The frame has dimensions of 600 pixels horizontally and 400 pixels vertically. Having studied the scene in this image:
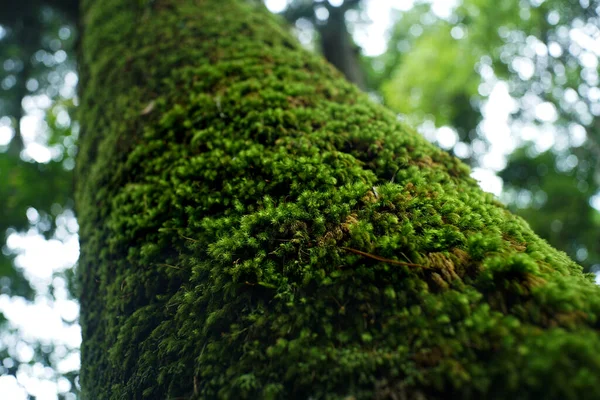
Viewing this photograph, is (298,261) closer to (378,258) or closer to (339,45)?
(378,258)

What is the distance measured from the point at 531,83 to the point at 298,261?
13106 millimetres

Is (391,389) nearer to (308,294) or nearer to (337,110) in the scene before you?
(308,294)

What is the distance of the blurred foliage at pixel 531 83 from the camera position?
10.1 meters

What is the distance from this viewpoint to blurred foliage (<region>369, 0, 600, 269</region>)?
1007 cm

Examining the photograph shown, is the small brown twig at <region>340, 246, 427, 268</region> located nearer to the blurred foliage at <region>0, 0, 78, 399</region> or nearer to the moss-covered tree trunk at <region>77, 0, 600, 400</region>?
the moss-covered tree trunk at <region>77, 0, 600, 400</region>

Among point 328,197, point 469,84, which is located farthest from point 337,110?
point 469,84

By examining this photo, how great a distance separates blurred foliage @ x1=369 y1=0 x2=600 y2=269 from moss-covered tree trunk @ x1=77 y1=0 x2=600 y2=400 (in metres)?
8.64

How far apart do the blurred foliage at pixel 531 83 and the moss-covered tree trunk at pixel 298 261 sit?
28.3 ft

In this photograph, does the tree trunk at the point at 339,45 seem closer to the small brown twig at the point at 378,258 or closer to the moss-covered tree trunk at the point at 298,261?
the moss-covered tree trunk at the point at 298,261

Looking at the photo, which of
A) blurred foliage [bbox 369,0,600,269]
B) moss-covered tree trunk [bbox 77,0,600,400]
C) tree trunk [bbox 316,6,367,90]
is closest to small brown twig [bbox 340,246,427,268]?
moss-covered tree trunk [bbox 77,0,600,400]

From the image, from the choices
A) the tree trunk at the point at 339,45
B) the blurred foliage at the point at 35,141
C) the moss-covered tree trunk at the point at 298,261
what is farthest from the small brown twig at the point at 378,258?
the tree trunk at the point at 339,45

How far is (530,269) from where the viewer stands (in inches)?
42.7

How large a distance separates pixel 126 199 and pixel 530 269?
179cm

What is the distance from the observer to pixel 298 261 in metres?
1.28
